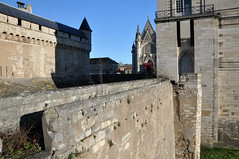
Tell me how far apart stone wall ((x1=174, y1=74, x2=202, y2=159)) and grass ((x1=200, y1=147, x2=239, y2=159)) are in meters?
1.51

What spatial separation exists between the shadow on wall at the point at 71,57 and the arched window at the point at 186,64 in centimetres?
1103

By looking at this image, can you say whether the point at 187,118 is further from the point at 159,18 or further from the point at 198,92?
the point at 159,18

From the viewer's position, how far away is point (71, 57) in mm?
20297

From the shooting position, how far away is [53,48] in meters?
18.2

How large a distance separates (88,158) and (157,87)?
15.9ft

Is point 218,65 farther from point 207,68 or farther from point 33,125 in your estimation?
point 33,125

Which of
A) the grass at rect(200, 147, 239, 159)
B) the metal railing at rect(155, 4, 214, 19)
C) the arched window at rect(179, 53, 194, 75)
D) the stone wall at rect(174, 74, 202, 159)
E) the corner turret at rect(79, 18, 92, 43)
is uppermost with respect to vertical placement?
the corner turret at rect(79, 18, 92, 43)

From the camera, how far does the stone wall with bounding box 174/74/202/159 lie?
9.38 metres

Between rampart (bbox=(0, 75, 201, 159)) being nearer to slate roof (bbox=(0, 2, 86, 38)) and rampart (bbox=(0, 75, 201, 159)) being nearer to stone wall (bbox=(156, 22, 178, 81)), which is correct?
stone wall (bbox=(156, 22, 178, 81))

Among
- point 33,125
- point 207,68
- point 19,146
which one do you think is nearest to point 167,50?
point 207,68

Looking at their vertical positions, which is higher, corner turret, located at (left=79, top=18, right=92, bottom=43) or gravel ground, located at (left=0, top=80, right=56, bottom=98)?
corner turret, located at (left=79, top=18, right=92, bottom=43)

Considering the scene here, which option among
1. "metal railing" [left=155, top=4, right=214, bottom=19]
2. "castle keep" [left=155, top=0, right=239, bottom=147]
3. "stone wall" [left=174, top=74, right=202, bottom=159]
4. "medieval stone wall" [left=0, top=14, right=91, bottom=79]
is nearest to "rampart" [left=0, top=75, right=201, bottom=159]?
"stone wall" [left=174, top=74, right=202, bottom=159]

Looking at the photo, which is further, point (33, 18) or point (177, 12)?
point (33, 18)

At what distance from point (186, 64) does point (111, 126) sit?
10.4 meters
